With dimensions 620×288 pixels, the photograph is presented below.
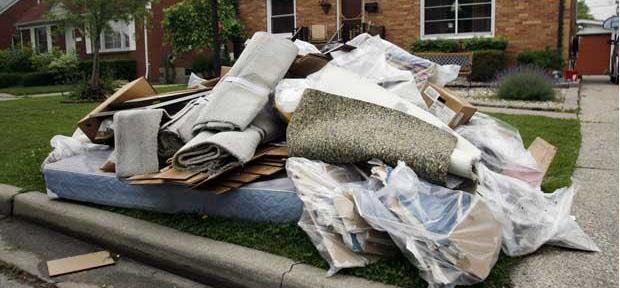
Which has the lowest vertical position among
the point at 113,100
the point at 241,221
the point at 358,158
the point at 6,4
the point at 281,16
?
the point at 241,221

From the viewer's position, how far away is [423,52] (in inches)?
539

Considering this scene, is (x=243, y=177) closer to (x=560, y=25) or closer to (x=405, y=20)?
(x=560, y=25)

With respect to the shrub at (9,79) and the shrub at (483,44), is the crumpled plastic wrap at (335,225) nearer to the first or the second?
the shrub at (483,44)

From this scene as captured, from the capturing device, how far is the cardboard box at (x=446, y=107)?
4.49m

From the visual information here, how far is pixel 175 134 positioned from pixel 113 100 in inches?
42.5

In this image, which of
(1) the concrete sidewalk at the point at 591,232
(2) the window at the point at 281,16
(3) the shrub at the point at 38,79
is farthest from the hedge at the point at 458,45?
(3) the shrub at the point at 38,79

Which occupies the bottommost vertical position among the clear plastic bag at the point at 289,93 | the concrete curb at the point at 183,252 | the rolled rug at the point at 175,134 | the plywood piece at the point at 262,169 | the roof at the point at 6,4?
the concrete curb at the point at 183,252

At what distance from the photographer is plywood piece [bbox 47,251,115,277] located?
11.7ft

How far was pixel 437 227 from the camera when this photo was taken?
2818 millimetres

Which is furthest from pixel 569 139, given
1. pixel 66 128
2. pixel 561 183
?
pixel 66 128

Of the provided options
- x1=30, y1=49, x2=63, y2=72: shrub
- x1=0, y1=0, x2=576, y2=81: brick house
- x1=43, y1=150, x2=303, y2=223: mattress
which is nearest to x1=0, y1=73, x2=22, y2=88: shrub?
x1=30, y1=49, x2=63, y2=72: shrub

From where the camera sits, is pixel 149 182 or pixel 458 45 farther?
pixel 458 45

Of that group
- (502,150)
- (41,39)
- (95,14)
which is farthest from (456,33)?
(41,39)

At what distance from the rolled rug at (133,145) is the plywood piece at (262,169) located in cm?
67
